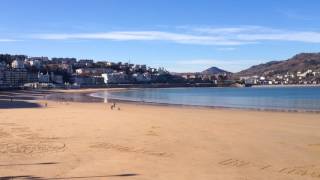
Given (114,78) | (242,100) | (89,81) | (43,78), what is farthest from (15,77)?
(242,100)

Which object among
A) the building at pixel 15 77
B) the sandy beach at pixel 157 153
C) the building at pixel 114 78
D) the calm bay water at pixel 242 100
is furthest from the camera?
the building at pixel 114 78

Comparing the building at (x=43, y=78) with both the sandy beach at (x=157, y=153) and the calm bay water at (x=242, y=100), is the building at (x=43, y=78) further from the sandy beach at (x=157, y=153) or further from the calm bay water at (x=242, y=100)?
the sandy beach at (x=157, y=153)

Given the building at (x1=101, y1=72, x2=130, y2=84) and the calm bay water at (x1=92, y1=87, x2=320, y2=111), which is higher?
the building at (x1=101, y1=72, x2=130, y2=84)

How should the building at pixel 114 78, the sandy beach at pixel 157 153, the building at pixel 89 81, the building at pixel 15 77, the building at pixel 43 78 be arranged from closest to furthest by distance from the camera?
the sandy beach at pixel 157 153
the building at pixel 15 77
the building at pixel 43 78
the building at pixel 89 81
the building at pixel 114 78

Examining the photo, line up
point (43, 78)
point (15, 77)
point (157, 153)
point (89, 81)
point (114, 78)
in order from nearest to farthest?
point (157, 153), point (15, 77), point (43, 78), point (89, 81), point (114, 78)

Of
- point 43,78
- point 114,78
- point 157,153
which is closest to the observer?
point 157,153

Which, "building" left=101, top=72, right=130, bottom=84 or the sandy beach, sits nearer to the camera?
the sandy beach

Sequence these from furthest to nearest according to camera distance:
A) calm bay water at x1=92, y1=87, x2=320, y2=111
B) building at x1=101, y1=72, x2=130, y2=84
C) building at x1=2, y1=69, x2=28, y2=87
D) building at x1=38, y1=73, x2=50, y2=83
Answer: building at x1=101, y1=72, x2=130, y2=84, building at x1=38, y1=73, x2=50, y2=83, building at x1=2, y1=69, x2=28, y2=87, calm bay water at x1=92, y1=87, x2=320, y2=111

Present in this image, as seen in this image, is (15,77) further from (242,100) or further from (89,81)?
(242,100)

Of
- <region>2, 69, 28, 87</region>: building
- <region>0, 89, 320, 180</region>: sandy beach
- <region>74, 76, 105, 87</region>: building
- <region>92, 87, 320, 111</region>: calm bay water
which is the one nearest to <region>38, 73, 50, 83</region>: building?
<region>2, 69, 28, 87</region>: building

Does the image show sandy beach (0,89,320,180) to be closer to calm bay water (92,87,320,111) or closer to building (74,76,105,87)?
calm bay water (92,87,320,111)

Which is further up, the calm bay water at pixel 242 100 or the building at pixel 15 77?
the building at pixel 15 77

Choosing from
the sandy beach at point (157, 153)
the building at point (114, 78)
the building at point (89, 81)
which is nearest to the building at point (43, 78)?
the building at point (89, 81)

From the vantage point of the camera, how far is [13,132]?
16.2m
